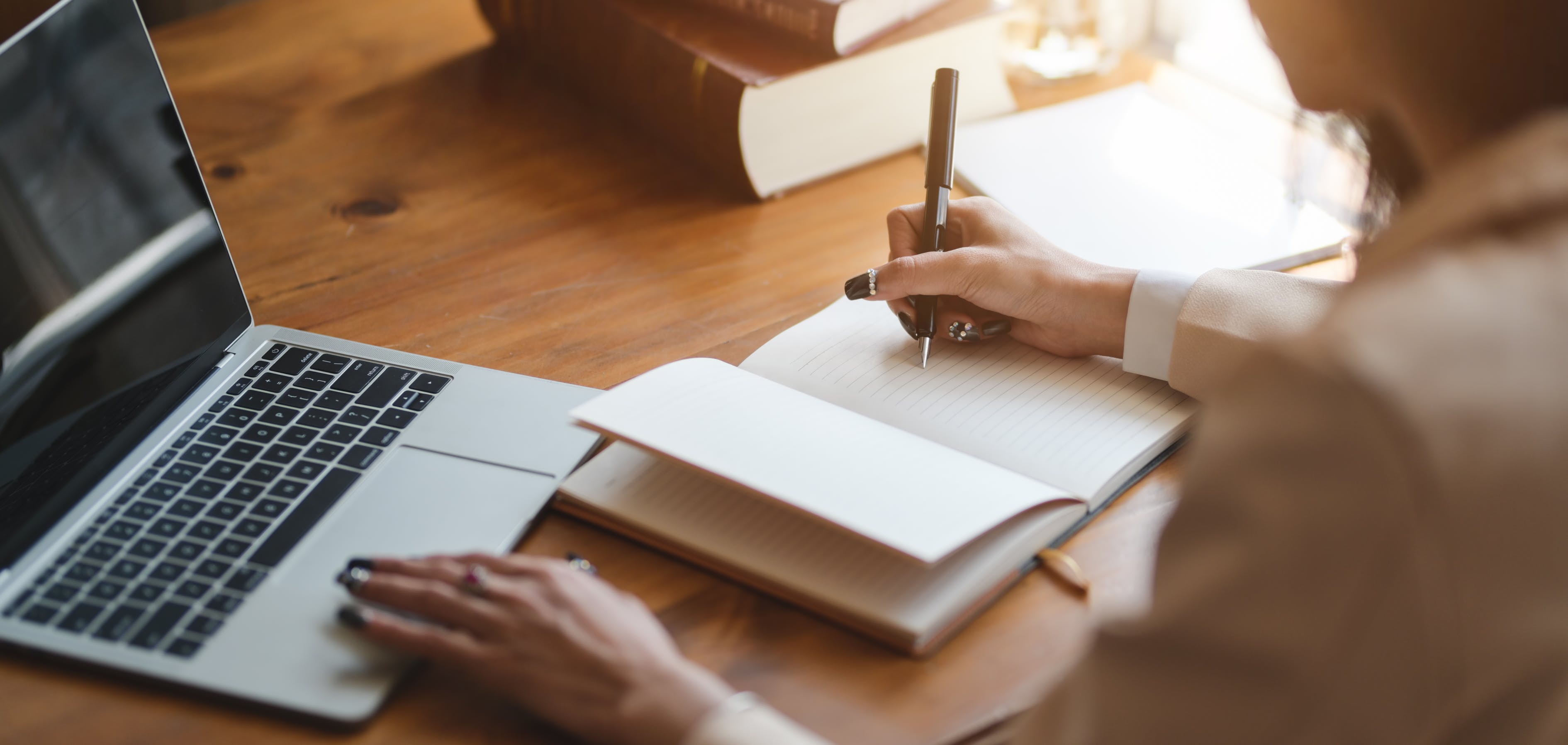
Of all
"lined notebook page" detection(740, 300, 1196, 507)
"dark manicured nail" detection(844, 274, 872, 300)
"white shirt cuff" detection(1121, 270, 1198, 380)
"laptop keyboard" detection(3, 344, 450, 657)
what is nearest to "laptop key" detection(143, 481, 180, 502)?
"laptop keyboard" detection(3, 344, 450, 657)

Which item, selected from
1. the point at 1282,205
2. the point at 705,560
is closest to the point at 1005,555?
the point at 705,560

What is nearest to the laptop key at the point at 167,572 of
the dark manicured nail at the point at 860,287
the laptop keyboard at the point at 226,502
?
the laptop keyboard at the point at 226,502

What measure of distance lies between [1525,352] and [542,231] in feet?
2.89

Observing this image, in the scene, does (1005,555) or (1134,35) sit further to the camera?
(1134,35)

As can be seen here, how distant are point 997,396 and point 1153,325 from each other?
14 centimetres

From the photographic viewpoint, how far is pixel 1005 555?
684mm

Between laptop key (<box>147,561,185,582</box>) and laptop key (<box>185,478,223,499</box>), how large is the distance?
0.20ft

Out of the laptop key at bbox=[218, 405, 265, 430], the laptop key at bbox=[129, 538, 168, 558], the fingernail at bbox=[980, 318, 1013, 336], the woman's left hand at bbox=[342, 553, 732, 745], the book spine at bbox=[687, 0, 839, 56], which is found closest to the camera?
the woman's left hand at bbox=[342, 553, 732, 745]

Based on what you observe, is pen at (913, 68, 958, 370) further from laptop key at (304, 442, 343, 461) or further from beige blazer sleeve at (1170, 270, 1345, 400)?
laptop key at (304, 442, 343, 461)

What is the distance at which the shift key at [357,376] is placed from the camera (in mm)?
846

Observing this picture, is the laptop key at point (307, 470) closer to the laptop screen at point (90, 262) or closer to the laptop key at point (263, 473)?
the laptop key at point (263, 473)

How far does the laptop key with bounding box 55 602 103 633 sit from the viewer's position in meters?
0.66

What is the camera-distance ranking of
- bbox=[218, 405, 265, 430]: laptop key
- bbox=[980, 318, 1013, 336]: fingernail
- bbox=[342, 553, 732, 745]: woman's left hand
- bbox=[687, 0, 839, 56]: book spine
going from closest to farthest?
bbox=[342, 553, 732, 745]: woman's left hand, bbox=[218, 405, 265, 430]: laptop key, bbox=[980, 318, 1013, 336]: fingernail, bbox=[687, 0, 839, 56]: book spine

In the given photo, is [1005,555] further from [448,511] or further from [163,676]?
[163,676]
